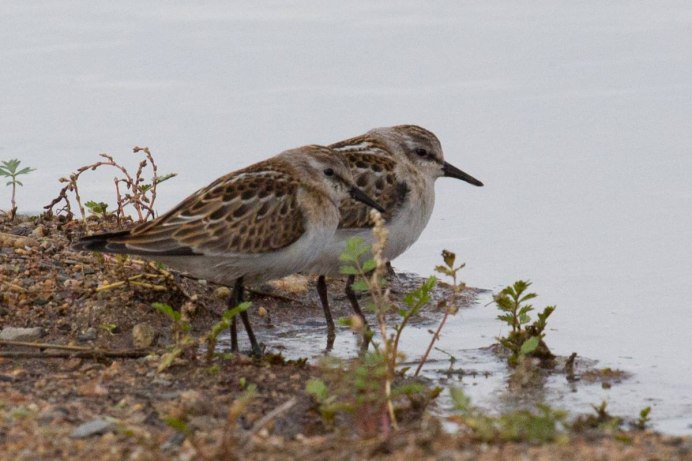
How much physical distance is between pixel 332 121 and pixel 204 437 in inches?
293

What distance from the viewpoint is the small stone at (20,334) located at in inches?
334

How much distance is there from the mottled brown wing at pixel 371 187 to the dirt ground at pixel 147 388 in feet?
3.10

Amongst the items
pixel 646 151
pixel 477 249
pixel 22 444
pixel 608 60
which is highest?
pixel 608 60

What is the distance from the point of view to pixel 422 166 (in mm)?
10188

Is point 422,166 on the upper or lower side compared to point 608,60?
lower

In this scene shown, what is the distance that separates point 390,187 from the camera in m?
9.70

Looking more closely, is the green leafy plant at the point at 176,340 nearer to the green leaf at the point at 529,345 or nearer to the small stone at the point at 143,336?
the small stone at the point at 143,336

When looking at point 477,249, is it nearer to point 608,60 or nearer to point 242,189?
point 242,189

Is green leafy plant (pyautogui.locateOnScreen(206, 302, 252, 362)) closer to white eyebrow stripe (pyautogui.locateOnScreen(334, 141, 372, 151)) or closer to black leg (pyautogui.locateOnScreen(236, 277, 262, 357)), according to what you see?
black leg (pyautogui.locateOnScreen(236, 277, 262, 357))

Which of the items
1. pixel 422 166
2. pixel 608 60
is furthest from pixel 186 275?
pixel 608 60

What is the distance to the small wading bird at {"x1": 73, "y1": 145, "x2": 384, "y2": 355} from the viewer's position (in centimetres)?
843

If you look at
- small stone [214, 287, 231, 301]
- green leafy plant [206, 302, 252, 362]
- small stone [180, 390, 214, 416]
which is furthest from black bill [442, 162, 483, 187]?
small stone [180, 390, 214, 416]

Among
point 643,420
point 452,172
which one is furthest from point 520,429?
point 452,172

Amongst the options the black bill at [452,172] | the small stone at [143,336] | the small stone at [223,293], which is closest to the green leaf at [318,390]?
the small stone at [143,336]
